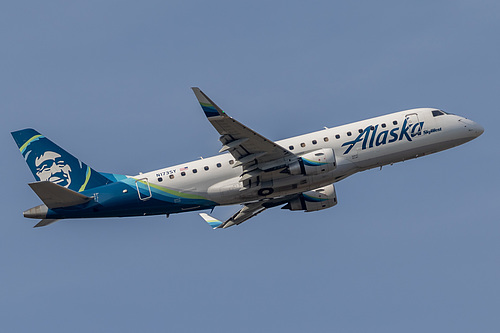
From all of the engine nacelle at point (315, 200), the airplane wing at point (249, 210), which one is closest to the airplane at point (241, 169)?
the airplane wing at point (249, 210)

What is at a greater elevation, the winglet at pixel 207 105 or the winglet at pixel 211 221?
the winglet at pixel 207 105

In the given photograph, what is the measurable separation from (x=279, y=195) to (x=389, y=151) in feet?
29.6

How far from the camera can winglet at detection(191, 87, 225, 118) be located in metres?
56.7

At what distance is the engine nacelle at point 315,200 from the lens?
69.3 m

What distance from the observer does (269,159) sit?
204 feet

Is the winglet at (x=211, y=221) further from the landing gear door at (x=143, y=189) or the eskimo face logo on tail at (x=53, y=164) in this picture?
the eskimo face logo on tail at (x=53, y=164)

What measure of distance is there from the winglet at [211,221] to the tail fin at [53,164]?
1219cm

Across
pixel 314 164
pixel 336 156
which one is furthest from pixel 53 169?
pixel 336 156

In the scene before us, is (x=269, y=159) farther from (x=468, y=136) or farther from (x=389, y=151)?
(x=468, y=136)

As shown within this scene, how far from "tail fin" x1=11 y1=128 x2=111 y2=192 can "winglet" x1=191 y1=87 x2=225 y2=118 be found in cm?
1155

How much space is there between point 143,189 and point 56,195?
6.46 m

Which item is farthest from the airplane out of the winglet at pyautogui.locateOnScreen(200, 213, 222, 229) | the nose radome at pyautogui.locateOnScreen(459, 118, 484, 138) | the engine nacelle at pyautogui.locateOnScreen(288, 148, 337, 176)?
the winglet at pyautogui.locateOnScreen(200, 213, 222, 229)

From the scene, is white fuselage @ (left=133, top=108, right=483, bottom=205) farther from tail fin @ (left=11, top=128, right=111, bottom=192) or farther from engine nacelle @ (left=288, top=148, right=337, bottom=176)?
A: tail fin @ (left=11, top=128, right=111, bottom=192)

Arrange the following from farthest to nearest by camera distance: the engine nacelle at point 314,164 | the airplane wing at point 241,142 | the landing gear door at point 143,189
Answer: the landing gear door at point 143,189
the engine nacelle at point 314,164
the airplane wing at point 241,142
